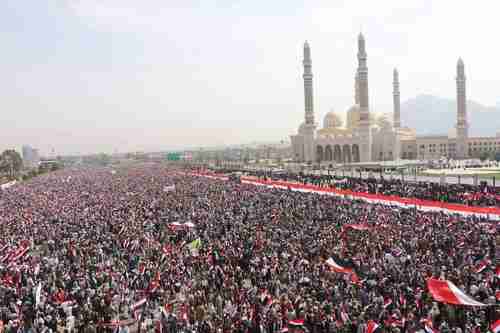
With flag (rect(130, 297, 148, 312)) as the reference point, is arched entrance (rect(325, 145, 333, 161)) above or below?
above

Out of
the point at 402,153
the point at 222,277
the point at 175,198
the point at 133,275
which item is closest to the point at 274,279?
the point at 222,277

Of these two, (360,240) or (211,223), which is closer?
(360,240)

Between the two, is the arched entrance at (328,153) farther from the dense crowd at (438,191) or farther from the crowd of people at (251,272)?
the crowd of people at (251,272)

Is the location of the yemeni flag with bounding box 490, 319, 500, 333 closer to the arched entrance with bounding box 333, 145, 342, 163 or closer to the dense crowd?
the dense crowd

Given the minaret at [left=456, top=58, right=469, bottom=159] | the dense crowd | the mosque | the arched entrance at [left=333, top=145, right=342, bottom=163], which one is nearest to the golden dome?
the mosque

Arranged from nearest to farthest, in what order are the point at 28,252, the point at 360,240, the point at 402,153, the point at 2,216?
the point at 360,240, the point at 28,252, the point at 2,216, the point at 402,153

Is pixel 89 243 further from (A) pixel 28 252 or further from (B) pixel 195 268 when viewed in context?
(B) pixel 195 268

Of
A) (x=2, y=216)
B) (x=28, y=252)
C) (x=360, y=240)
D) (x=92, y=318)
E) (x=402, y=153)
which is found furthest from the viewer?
(x=402, y=153)
